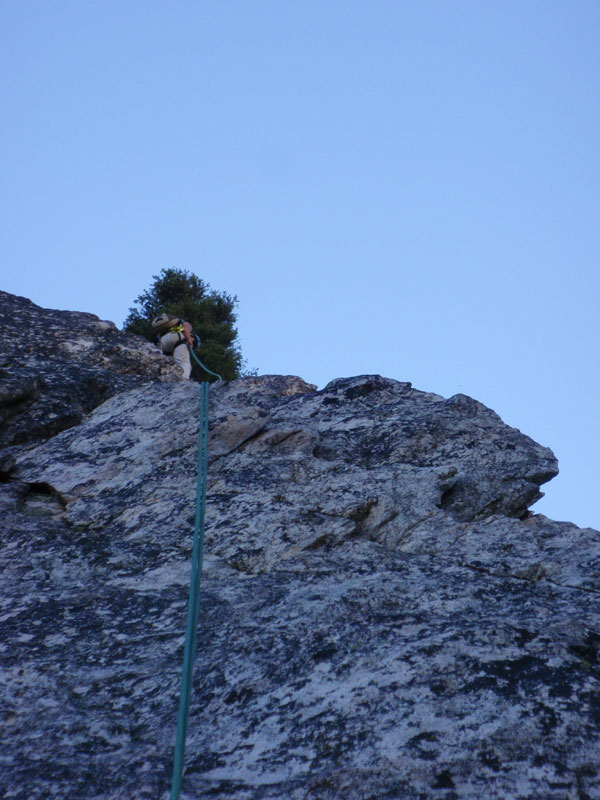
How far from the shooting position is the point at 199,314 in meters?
23.9

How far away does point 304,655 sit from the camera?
17.2 feet

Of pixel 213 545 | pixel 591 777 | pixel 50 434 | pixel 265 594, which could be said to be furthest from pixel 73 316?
pixel 591 777

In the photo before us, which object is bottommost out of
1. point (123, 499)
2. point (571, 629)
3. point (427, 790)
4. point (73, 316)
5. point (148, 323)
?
point (427, 790)

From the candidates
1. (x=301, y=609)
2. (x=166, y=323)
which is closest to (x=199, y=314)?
(x=166, y=323)

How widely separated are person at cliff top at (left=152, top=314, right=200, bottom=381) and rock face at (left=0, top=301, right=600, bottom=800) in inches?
163

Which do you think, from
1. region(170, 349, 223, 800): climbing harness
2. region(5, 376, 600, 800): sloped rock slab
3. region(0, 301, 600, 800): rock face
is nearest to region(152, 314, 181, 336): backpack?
region(0, 301, 600, 800): rock face

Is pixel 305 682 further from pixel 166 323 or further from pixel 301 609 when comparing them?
pixel 166 323

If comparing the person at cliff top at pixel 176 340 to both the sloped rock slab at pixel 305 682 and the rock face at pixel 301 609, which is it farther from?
the sloped rock slab at pixel 305 682

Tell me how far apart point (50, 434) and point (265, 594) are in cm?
423

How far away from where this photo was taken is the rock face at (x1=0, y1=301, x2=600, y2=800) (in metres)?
4.29

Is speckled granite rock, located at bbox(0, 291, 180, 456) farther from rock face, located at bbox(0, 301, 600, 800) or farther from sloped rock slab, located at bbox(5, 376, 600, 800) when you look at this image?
sloped rock slab, located at bbox(5, 376, 600, 800)

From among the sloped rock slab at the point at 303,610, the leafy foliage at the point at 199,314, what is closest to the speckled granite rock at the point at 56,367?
the sloped rock slab at the point at 303,610

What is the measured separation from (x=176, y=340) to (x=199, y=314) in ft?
33.1

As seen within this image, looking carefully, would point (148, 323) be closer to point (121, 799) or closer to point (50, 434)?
point (50, 434)
